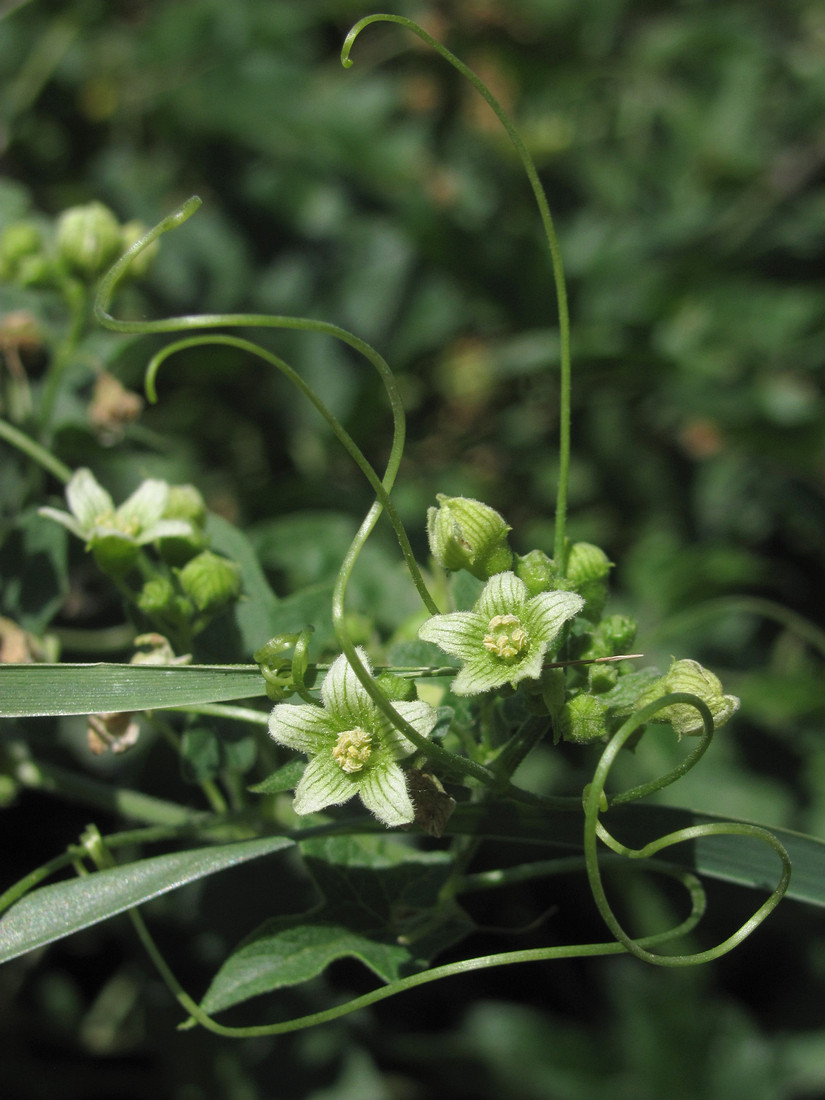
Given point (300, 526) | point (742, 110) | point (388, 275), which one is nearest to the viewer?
point (300, 526)

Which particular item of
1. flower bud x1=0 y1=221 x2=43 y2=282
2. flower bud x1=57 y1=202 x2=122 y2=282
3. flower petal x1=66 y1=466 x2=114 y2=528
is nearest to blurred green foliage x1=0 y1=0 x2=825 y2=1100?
flower bud x1=0 y1=221 x2=43 y2=282

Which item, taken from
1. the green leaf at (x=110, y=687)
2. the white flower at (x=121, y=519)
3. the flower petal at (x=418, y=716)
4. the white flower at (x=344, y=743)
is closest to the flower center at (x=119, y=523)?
the white flower at (x=121, y=519)

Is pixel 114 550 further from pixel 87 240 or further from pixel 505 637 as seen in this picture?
pixel 87 240

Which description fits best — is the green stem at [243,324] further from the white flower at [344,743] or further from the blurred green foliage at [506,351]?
the blurred green foliage at [506,351]

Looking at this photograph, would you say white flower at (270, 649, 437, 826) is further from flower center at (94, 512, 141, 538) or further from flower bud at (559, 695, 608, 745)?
flower center at (94, 512, 141, 538)

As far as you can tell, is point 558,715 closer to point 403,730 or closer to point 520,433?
point 403,730

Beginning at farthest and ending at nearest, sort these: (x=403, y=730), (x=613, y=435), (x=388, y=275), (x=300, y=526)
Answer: (x=613, y=435)
(x=388, y=275)
(x=300, y=526)
(x=403, y=730)

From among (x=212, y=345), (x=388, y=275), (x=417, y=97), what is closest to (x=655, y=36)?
(x=417, y=97)
